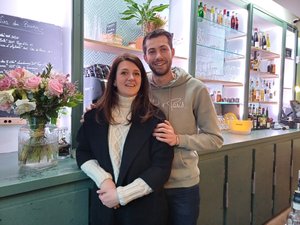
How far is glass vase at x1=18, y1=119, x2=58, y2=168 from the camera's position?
4.30 feet

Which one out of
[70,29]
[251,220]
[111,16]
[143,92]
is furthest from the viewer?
[251,220]

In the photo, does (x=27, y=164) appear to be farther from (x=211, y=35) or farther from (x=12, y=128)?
(x=211, y=35)

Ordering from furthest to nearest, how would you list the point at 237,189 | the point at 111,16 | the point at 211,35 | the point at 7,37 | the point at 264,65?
the point at 264,65 < the point at 211,35 < the point at 237,189 < the point at 111,16 < the point at 7,37

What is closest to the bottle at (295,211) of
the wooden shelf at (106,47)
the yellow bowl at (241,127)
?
the wooden shelf at (106,47)

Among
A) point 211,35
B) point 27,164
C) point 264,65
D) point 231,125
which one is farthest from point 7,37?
point 264,65

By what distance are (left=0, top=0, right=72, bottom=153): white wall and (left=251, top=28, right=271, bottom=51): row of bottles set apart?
2555mm

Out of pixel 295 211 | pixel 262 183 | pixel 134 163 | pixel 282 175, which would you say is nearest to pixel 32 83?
pixel 134 163

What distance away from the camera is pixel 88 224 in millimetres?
1389

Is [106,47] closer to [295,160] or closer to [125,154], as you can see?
[125,154]

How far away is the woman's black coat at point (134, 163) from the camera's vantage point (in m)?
1.18

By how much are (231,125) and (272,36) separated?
5.94ft

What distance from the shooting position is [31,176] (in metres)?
1.19

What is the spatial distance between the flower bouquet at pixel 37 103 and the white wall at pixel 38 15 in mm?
394

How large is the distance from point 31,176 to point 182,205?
0.80 m
